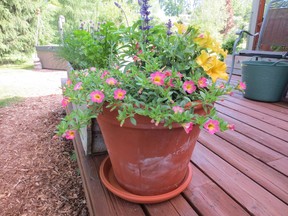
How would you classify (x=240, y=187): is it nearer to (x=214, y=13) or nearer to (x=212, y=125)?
(x=212, y=125)

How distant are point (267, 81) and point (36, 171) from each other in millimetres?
1986

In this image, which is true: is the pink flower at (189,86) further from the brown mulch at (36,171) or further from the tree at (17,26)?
the tree at (17,26)

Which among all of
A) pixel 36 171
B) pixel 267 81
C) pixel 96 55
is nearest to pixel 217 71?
pixel 96 55

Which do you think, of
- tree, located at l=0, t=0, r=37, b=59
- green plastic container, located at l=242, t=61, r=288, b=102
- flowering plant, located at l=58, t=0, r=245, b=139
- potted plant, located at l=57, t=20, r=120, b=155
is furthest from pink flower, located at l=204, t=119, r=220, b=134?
tree, located at l=0, t=0, r=37, b=59

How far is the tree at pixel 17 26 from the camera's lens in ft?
20.4

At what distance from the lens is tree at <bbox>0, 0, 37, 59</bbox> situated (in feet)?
20.4

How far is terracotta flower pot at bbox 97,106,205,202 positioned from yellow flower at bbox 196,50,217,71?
0.14 metres

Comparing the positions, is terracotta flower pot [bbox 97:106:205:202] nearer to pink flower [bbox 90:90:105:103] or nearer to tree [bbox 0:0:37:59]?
pink flower [bbox 90:90:105:103]

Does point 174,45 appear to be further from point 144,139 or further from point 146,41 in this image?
point 144,139

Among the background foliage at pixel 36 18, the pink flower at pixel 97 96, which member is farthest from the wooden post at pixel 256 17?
the pink flower at pixel 97 96

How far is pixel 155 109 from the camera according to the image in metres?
0.59

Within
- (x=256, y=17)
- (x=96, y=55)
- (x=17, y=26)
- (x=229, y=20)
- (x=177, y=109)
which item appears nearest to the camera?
(x=177, y=109)

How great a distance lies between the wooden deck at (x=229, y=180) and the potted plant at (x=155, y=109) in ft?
0.18

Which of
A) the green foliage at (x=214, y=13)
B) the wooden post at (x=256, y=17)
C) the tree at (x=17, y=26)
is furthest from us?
the green foliage at (x=214, y=13)
